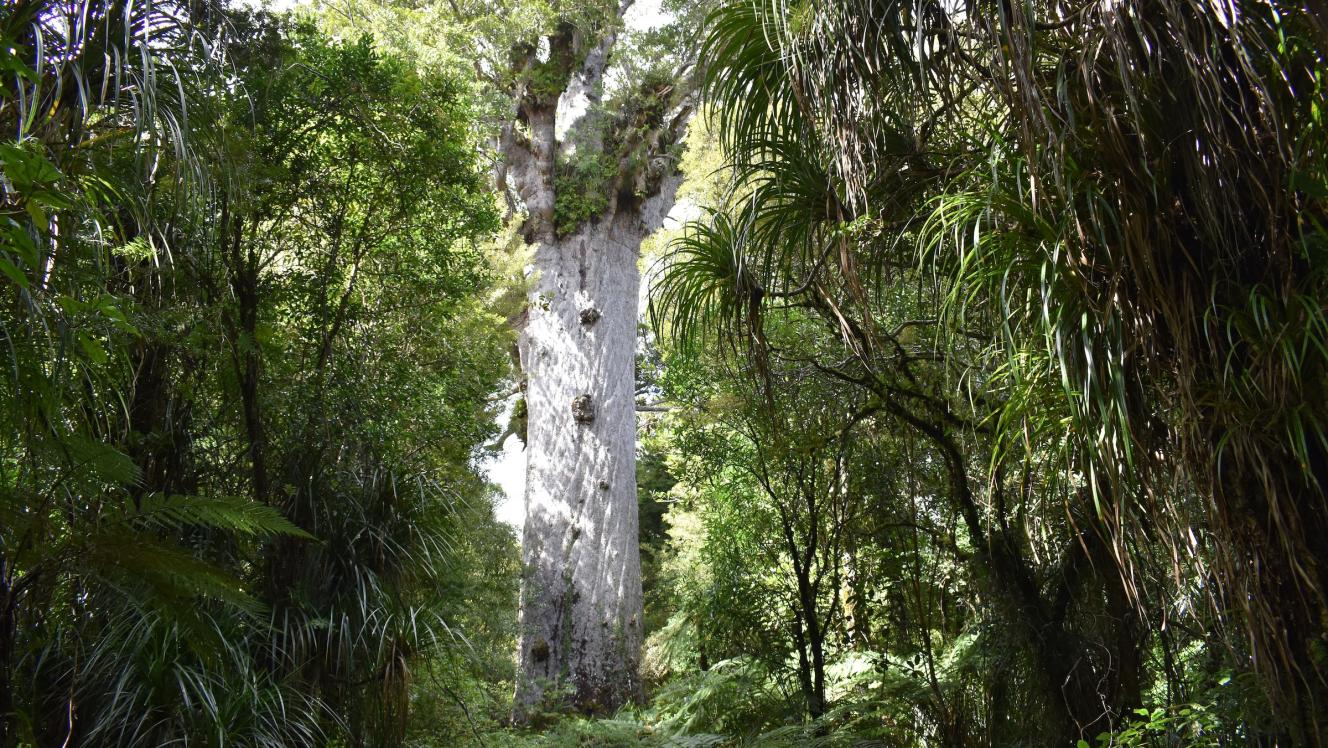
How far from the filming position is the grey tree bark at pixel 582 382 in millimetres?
8016

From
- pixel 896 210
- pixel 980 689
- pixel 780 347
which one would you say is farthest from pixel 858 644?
pixel 896 210

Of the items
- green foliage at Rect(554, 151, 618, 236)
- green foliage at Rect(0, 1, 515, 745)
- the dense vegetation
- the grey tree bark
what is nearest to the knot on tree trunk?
the grey tree bark

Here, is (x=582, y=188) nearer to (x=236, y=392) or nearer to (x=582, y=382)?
(x=582, y=382)

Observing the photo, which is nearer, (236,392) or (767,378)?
(767,378)

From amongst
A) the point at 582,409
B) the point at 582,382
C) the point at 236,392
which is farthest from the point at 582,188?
the point at 236,392

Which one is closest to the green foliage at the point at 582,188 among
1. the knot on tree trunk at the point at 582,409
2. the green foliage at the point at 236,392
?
the knot on tree trunk at the point at 582,409

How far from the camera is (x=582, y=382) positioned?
878 centimetres

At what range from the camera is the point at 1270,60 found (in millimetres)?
2268

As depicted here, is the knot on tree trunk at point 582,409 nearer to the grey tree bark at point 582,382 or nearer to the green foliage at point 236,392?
the grey tree bark at point 582,382

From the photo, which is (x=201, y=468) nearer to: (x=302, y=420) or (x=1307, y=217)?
(x=302, y=420)

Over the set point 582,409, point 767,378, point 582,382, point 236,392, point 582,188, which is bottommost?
point 767,378

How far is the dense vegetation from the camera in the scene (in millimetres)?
2232

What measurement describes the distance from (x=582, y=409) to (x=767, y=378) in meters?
5.10

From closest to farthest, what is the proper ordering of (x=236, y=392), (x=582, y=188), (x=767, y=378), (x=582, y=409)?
(x=767, y=378) < (x=236, y=392) < (x=582, y=409) < (x=582, y=188)
